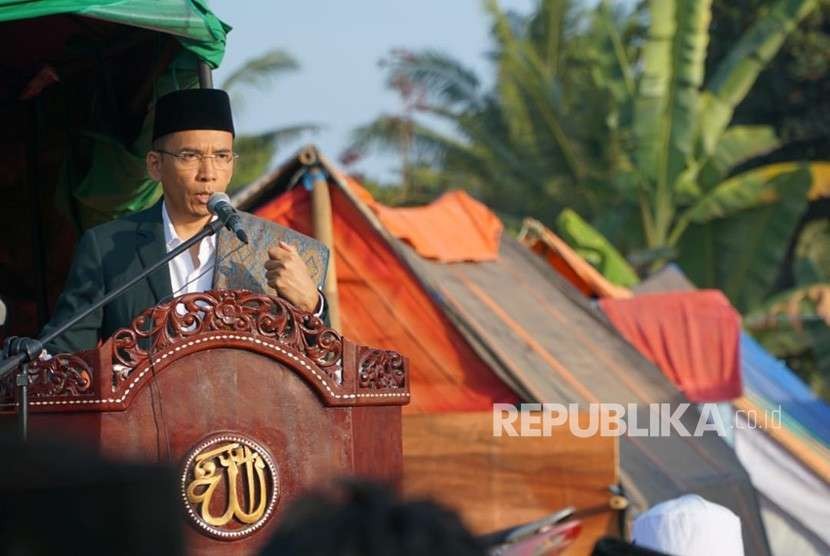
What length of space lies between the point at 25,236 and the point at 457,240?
3.57 m

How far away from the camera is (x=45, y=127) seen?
4.91 meters

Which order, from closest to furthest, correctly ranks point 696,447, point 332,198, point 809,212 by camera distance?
1. point 332,198
2. point 696,447
3. point 809,212

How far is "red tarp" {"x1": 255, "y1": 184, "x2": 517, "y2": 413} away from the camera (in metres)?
6.99

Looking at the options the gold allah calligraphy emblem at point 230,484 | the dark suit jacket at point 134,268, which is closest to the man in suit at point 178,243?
the dark suit jacket at point 134,268

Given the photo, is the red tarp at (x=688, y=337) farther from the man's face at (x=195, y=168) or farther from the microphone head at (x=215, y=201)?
the microphone head at (x=215, y=201)

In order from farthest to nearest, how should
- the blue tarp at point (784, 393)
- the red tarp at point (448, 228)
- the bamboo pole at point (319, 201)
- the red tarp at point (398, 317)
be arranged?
the blue tarp at point (784, 393) < the red tarp at point (448, 228) < the red tarp at point (398, 317) < the bamboo pole at point (319, 201)

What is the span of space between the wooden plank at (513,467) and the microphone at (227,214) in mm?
2801

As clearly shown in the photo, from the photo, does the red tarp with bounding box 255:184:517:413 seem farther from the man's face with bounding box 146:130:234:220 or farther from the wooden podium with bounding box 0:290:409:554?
the wooden podium with bounding box 0:290:409:554

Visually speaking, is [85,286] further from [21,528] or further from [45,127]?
[21,528]

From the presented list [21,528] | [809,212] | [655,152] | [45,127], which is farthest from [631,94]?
[21,528]

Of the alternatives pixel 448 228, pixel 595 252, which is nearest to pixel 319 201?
pixel 448 228

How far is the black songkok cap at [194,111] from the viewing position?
3.79 meters

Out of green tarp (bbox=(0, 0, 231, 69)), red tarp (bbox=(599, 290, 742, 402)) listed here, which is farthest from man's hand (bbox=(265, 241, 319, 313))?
red tarp (bbox=(599, 290, 742, 402))

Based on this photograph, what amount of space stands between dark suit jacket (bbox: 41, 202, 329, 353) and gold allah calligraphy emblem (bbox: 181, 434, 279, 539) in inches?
22.4
